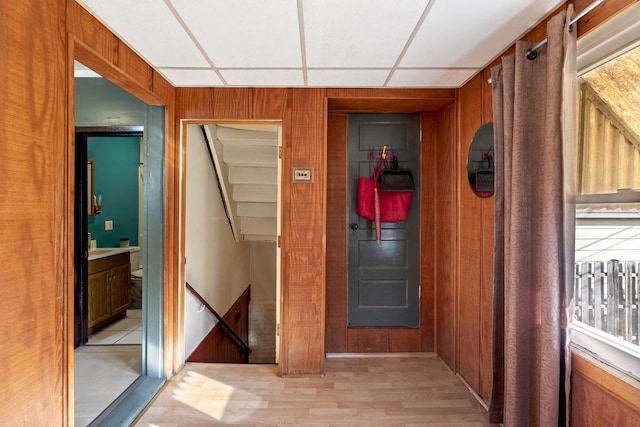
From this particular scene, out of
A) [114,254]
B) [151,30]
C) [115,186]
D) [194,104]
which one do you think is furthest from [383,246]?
[115,186]

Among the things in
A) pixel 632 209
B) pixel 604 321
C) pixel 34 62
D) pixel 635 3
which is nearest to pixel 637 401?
pixel 604 321

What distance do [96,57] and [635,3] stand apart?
2422 millimetres

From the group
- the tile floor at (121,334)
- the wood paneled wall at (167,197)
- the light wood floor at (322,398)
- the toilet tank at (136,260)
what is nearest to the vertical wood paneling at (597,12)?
the wood paneled wall at (167,197)

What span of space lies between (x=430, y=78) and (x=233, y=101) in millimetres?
1536

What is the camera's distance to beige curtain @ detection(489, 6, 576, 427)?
1372 millimetres

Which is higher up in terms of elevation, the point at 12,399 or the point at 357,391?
the point at 12,399

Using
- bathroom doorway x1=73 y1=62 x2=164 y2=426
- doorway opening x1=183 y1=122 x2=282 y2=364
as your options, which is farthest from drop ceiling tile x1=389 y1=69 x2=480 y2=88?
bathroom doorway x1=73 y1=62 x2=164 y2=426

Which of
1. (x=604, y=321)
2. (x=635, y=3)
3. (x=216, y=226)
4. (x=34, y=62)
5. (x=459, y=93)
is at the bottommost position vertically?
(x=604, y=321)

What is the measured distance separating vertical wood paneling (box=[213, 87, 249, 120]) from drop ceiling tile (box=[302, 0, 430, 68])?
2.33ft

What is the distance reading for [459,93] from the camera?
2488 millimetres

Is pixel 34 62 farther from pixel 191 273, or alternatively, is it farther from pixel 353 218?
pixel 353 218

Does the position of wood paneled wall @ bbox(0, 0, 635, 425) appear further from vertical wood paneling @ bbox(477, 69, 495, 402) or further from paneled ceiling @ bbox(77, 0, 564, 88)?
paneled ceiling @ bbox(77, 0, 564, 88)

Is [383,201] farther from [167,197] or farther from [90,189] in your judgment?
[90,189]

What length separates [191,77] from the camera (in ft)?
7.61
